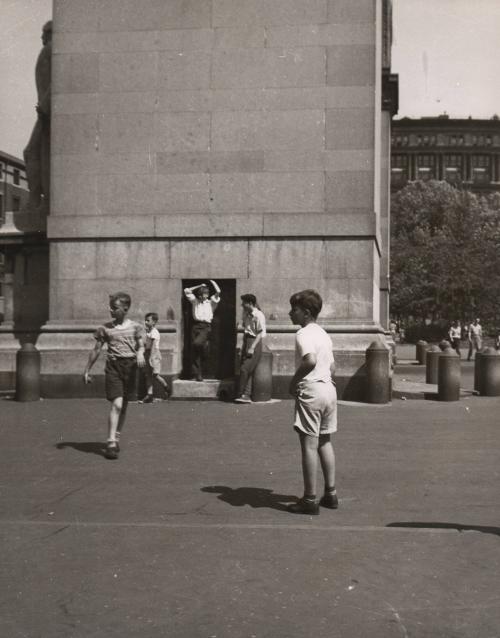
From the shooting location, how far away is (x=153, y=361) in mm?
14234

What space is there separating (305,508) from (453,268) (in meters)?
45.4

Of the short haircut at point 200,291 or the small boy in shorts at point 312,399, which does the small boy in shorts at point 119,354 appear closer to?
the small boy in shorts at point 312,399

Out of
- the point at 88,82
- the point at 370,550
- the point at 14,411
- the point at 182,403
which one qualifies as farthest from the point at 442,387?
the point at 370,550

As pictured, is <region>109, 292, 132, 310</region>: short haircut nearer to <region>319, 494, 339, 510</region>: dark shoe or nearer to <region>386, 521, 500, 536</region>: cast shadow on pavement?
<region>319, 494, 339, 510</region>: dark shoe

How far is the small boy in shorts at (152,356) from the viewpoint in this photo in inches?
560

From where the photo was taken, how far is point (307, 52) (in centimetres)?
1491

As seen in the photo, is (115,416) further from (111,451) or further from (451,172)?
(451,172)

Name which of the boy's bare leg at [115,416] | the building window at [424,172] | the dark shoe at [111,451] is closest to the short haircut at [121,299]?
the boy's bare leg at [115,416]

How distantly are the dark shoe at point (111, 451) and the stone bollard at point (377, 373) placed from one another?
5.96 m

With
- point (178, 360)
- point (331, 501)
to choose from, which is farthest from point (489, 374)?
point (331, 501)

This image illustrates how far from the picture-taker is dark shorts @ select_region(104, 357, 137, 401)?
A: 9367 millimetres

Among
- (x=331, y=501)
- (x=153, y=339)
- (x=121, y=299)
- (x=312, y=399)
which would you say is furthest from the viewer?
(x=153, y=339)

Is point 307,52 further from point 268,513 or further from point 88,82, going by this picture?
point 268,513

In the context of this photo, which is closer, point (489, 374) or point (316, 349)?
point (316, 349)
